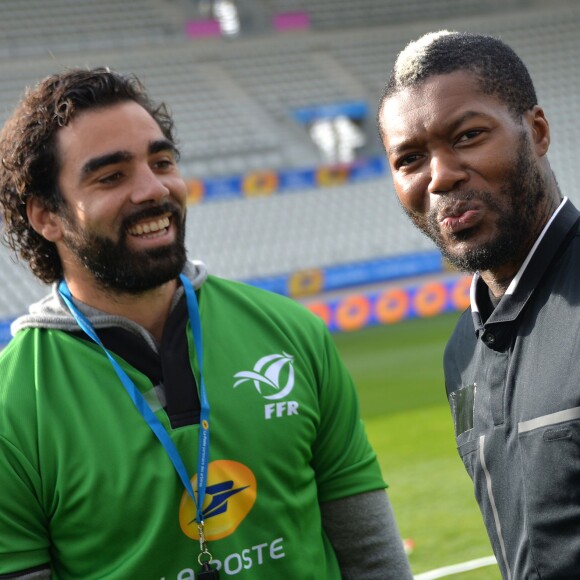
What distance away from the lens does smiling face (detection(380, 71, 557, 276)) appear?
4.85ft

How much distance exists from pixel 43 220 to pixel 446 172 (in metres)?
1.01

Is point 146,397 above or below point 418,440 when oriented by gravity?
above

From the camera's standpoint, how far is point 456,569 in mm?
3611

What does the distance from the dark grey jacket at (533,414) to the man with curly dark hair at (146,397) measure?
1.44 ft

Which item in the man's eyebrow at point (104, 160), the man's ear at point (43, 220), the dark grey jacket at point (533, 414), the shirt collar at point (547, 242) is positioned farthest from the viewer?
the man's ear at point (43, 220)

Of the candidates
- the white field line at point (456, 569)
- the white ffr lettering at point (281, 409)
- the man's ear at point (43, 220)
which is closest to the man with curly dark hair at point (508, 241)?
the white ffr lettering at point (281, 409)

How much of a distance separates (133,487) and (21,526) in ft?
0.74

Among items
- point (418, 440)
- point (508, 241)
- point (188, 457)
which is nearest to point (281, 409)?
point (188, 457)

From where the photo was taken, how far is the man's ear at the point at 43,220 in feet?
6.62

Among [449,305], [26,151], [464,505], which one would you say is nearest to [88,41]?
[449,305]

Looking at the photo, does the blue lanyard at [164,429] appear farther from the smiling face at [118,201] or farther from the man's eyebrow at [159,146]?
the man's eyebrow at [159,146]

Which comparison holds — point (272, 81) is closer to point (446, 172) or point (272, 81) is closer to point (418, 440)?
point (418, 440)

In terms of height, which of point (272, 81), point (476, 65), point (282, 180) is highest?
point (476, 65)

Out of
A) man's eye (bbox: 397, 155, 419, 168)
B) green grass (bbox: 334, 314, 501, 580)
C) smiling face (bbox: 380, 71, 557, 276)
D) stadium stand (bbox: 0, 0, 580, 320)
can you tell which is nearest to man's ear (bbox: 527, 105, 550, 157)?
smiling face (bbox: 380, 71, 557, 276)
